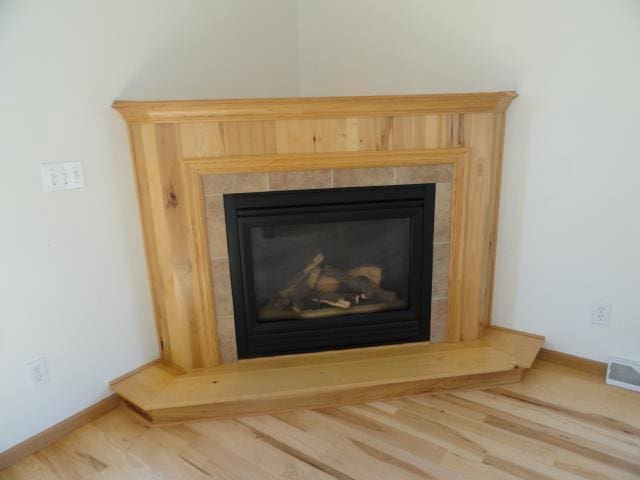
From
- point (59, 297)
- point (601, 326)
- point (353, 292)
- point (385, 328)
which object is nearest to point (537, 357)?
point (601, 326)

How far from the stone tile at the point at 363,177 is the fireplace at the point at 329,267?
0.03m

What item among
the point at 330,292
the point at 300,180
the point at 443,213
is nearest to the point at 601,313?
the point at 443,213

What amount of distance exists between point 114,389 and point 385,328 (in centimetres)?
130

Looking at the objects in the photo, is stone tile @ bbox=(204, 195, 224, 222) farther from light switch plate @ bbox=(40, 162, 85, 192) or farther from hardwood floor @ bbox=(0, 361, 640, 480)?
hardwood floor @ bbox=(0, 361, 640, 480)

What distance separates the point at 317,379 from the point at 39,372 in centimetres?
114

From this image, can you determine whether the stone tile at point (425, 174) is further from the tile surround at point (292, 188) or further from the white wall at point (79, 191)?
the white wall at point (79, 191)

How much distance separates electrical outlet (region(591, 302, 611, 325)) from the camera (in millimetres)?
2050

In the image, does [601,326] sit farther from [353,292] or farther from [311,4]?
[311,4]

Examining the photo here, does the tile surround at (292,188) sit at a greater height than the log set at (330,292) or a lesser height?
greater

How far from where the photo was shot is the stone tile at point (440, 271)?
2104mm

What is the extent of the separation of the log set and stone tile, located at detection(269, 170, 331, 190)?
0.41m

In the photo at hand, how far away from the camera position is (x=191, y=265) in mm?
1940

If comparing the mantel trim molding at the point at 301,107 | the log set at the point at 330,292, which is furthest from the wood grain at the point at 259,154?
the log set at the point at 330,292

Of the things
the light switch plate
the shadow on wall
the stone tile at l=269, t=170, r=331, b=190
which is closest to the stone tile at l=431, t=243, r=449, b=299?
the stone tile at l=269, t=170, r=331, b=190
